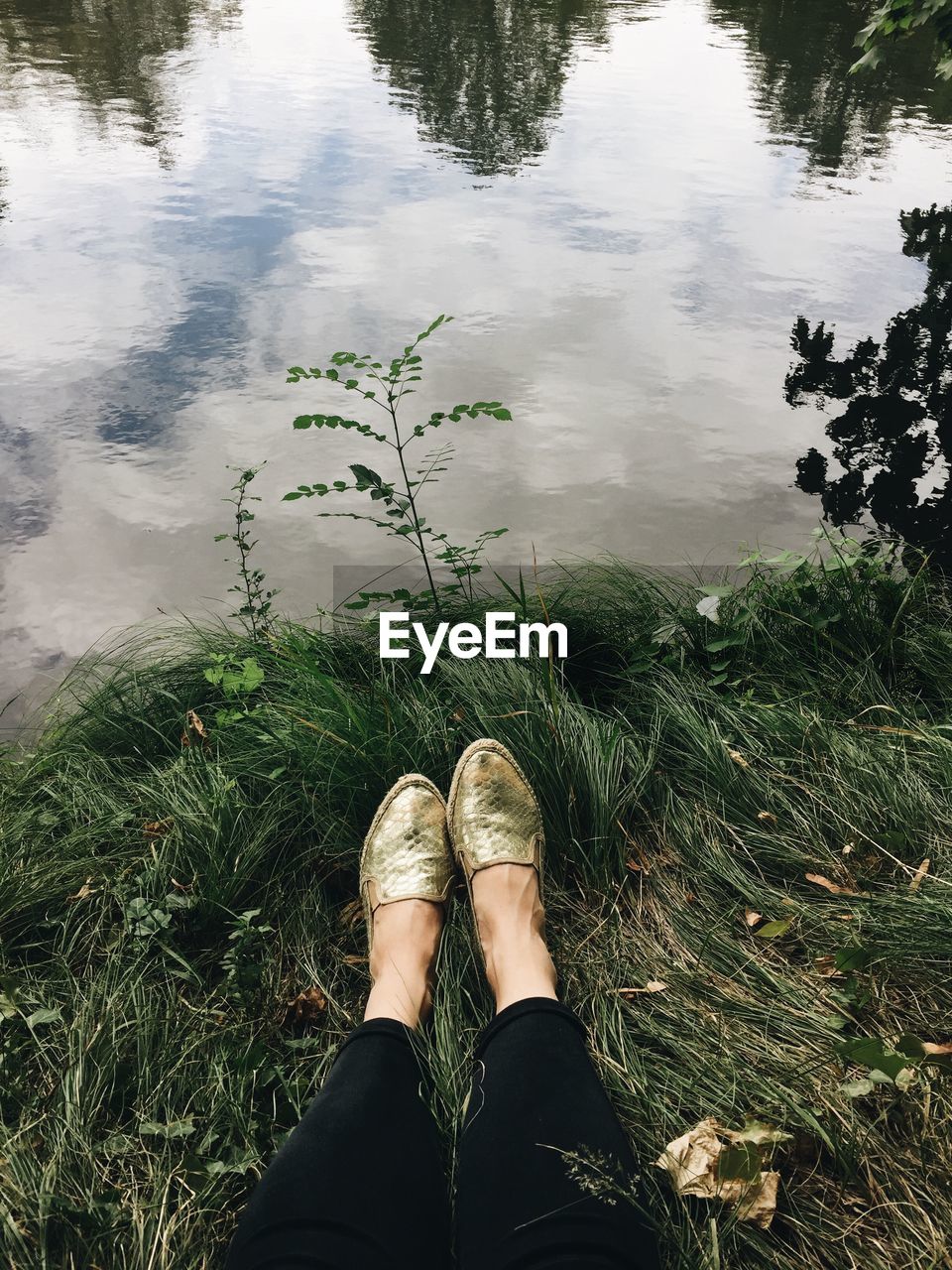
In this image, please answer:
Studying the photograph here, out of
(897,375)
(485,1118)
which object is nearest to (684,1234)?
(485,1118)

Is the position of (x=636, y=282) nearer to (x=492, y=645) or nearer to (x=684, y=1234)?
(x=492, y=645)

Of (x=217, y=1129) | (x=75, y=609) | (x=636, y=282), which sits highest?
(x=636, y=282)

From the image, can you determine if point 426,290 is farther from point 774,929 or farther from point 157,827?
point 774,929

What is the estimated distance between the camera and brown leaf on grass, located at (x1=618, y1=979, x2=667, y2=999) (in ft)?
4.86

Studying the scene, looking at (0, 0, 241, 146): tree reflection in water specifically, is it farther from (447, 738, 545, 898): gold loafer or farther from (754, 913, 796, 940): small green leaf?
(754, 913, 796, 940): small green leaf

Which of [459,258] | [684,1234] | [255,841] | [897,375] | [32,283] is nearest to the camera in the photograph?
[684,1234]

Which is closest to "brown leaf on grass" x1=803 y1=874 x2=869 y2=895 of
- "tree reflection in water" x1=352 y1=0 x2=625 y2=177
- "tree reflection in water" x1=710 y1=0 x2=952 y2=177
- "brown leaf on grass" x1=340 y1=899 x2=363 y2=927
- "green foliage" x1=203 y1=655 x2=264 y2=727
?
"brown leaf on grass" x1=340 y1=899 x2=363 y2=927

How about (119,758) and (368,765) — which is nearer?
(368,765)

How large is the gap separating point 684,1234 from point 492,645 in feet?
4.77

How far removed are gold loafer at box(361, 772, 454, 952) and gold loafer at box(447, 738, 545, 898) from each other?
0.15ft

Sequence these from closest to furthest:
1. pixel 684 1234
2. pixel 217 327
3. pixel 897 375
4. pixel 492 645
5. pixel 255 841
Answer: pixel 684 1234 → pixel 255 841 → pixel 492 645 → pixel 897 375 → pixel 217 327

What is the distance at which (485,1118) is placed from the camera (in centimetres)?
123

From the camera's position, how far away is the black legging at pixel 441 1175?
3.43 ft

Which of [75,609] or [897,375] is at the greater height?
[897,375]
